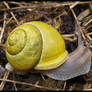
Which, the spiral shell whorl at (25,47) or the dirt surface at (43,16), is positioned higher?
the dirt surface at (43,16)

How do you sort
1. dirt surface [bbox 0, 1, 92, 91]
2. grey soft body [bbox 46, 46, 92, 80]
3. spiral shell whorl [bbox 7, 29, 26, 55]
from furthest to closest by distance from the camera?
1. dirt surface [bbox 0, 1, 92, 91]
2. grey soft body [bbox 46, 46, 92, 80]
3. spiral shell whorl [bbox 7, 29, 26, 55]

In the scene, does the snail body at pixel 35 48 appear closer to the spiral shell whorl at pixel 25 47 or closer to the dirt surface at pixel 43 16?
the spiral shell whorl at pixel 25 47

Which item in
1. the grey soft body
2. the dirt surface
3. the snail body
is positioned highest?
the dirt surface

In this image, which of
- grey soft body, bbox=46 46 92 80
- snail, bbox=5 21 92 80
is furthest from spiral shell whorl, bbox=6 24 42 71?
grey soft body, bbox=46 46 92 80

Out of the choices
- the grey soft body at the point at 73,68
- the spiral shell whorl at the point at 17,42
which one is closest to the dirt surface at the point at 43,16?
the grey soft body at the point at 73,68

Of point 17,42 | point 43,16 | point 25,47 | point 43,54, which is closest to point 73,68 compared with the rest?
point 43,54

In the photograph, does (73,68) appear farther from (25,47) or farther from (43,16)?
(43,16)

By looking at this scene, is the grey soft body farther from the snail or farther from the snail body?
the snail body

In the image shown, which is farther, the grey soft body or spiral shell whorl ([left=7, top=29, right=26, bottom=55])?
the grey soft body
